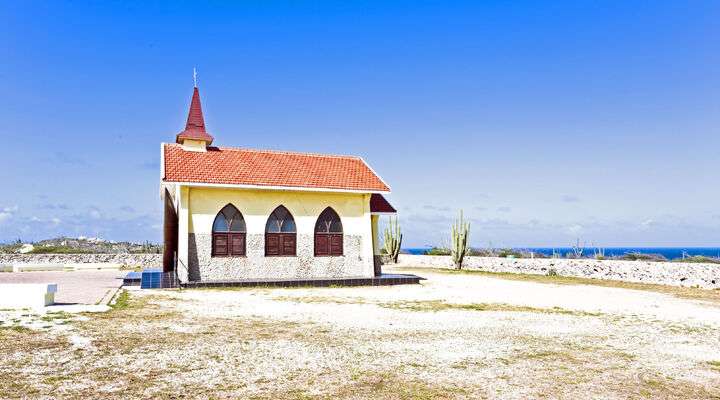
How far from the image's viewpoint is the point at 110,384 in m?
6.12

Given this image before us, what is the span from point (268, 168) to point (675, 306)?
1426cm

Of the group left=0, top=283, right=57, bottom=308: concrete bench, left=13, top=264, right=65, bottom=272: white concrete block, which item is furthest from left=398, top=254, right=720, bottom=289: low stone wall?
left=0, top=283, right=57, bottom=308: concrete bench

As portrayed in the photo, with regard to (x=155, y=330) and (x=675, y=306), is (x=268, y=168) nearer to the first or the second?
(x=155, y=330)

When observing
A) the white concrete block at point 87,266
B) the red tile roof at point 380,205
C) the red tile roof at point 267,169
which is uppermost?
the red tile roof at point 267,169

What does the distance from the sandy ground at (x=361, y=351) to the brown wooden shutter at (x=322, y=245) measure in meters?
7.03

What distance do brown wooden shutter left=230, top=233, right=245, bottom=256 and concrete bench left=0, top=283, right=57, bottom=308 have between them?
26.1ft

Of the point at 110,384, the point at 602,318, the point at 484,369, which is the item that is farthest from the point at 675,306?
the point at 110,384

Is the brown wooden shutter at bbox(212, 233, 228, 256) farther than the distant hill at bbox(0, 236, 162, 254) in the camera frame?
No

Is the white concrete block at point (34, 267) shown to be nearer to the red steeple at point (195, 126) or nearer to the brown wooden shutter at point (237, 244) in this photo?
the red steeple at point (195, 126)

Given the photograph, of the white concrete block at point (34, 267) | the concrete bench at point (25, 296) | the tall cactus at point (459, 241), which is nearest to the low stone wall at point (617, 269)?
the tall cactus at point (459, 241)

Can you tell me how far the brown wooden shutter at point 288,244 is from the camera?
2069 centimetres

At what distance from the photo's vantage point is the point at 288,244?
2075 cm

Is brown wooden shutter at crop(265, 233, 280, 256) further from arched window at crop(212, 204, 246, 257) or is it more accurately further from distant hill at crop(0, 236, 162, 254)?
distant hill at crop(0, 236, 162, 254)

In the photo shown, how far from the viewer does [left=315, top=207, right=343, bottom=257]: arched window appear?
21.3 m
